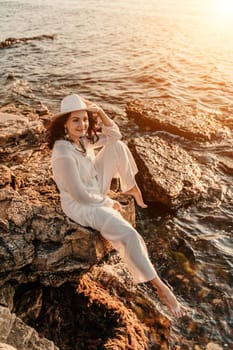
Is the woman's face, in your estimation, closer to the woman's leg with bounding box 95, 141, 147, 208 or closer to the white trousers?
the woman's leg with bounding box 95, 141, 147, 208

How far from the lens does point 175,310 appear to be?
19.0 ft

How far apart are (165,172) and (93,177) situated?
328cm

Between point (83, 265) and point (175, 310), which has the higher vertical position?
point (83, 265)

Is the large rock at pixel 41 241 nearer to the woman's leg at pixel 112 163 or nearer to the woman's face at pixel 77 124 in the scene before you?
the woman's leg at pixel 112 163

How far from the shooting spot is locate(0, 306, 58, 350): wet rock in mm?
4531

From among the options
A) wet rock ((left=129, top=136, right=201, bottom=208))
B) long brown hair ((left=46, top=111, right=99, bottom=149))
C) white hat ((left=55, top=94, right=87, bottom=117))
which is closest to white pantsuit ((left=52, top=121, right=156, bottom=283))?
long brown hair ((left=46, top=111, right=99, bottom=149))

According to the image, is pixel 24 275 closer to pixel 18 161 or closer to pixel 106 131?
pixel 106 131

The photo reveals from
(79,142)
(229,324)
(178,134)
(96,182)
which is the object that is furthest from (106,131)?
(178,134)

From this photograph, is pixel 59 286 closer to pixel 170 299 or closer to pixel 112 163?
pixel 170 299

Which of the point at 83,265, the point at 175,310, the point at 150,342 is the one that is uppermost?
the point at 83,265

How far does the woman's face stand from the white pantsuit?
0.72 feet

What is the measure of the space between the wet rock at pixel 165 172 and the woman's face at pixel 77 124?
125 inches

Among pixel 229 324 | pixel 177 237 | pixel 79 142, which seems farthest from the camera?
pixel 177 237

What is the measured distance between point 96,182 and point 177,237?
8.81 ft
